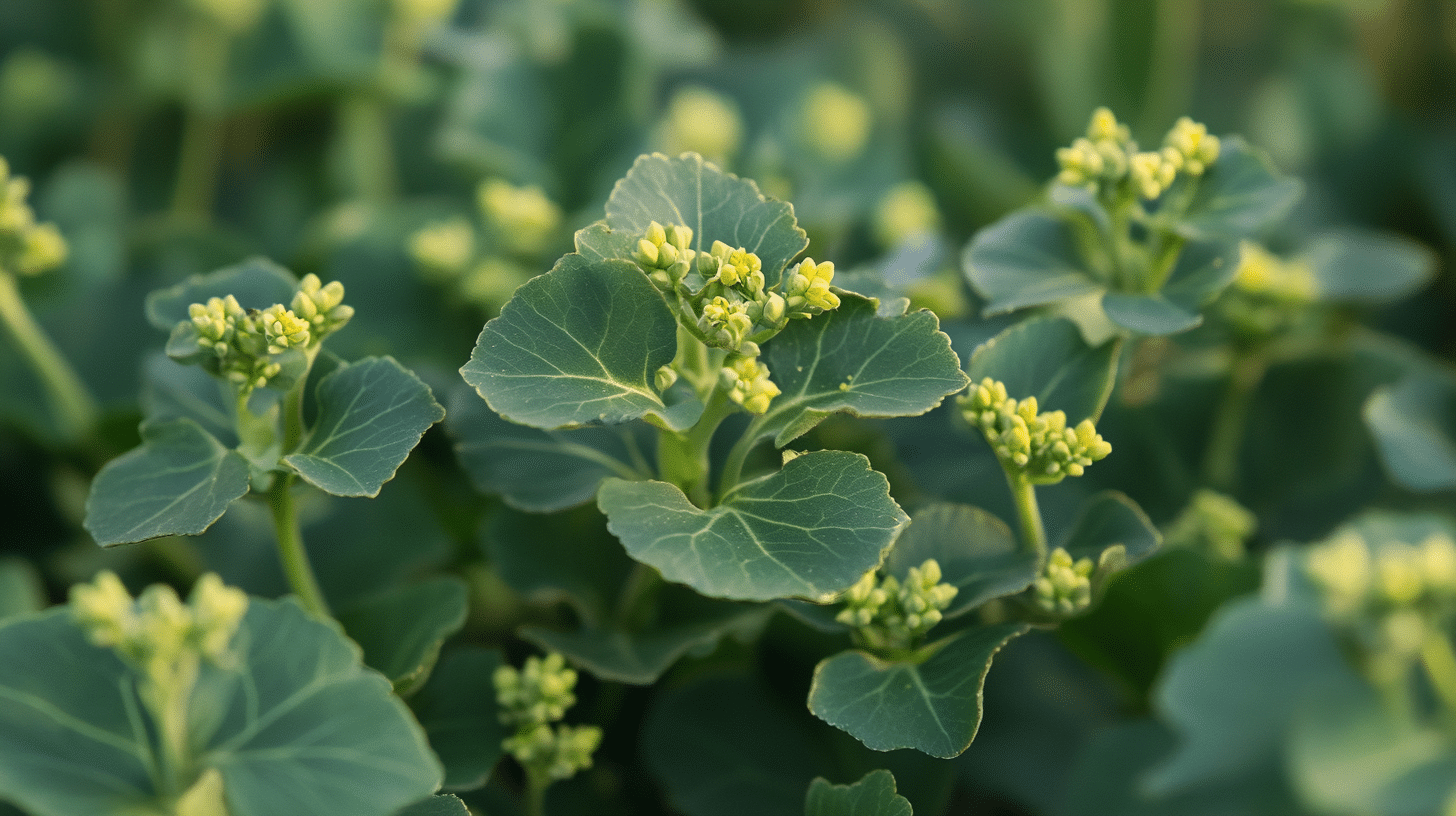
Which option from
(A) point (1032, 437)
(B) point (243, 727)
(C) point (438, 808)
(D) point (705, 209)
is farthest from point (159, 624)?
(A) point (1032, 437)

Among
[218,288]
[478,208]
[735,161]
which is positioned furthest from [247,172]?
[218,288]

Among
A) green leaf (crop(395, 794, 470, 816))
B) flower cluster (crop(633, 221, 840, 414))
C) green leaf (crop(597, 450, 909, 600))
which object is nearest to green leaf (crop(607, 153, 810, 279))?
flower cluster (crop(633, 221, 840, 414))

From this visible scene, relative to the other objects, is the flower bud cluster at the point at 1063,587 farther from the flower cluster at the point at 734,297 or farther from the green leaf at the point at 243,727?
the green leaf at the point at 243,727

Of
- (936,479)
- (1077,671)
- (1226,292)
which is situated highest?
(1226,292)

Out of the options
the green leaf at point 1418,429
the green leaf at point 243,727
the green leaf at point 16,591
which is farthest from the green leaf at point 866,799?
the green leaf at point 16,591

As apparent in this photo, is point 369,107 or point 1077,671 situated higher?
point 369,107

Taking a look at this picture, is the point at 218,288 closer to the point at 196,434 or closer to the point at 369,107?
the point at 196,434

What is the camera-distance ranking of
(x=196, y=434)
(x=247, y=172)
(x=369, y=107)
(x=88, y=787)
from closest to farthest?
(x=88, y=787) → (x=196, y=434) → (x=369, y=107) → (x=247, y=172)
